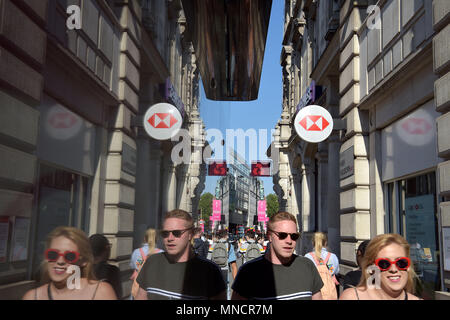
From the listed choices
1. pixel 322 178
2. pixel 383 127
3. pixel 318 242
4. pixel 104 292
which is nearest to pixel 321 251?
pixel 318 242

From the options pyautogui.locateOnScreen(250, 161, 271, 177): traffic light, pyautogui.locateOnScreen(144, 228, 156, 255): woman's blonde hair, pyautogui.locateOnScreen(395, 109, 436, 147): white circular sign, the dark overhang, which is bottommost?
pyautogui.locateOnScreen(144, 228, 156, 255): woman's blonde hair

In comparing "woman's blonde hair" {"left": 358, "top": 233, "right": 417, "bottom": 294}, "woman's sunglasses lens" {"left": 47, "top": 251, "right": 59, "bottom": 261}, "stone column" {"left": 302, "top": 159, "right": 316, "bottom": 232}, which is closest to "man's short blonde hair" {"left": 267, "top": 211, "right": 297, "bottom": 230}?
"woman's blonde hair" {"left": 358, "top": 233, "right": 417, "bottom": 294}

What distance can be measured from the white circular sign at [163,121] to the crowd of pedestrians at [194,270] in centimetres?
38

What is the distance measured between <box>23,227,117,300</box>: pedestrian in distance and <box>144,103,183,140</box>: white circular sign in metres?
0.59

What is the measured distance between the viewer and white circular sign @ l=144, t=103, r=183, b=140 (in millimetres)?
1909

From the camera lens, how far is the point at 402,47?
5633 millimetres

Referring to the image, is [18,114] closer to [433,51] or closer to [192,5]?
[192,5]

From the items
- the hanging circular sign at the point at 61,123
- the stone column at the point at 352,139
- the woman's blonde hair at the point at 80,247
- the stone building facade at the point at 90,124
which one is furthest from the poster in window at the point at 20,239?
the stone column at the point at 352,139

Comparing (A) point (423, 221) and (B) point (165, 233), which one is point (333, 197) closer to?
(A) point (423, 221)

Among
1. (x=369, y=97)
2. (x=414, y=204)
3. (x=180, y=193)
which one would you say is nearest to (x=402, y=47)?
(x=369, y=97)

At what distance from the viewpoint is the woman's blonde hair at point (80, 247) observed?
4.75 ft

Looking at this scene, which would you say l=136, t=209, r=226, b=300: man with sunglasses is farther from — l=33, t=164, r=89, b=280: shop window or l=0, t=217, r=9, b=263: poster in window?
l=0, t=217, r=9, b=263: poster in window

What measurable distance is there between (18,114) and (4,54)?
0.85 feet

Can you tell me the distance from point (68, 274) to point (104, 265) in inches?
6.9
